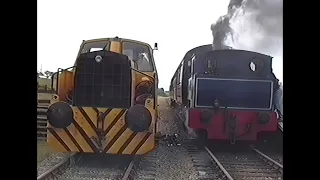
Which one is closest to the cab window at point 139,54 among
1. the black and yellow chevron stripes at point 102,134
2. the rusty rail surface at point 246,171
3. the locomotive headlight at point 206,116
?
the black and yellow chevron stripes at point 102,134

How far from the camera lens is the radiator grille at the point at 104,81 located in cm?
565

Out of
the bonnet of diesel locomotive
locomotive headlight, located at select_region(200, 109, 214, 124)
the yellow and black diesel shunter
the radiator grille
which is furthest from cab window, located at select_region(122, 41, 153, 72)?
locomotive headlight, located at select_region(200, 109, 214, 124)

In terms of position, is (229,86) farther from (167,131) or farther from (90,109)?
(167,131)

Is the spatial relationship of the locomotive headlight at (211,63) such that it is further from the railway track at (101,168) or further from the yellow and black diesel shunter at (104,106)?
the railway track at (101,168)

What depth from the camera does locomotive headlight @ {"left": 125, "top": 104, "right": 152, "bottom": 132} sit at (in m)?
5.30

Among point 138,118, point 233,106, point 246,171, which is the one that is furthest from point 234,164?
point 138,118

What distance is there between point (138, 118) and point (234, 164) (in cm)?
193

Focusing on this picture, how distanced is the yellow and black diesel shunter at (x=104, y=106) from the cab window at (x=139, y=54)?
0.15 ft

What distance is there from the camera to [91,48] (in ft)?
20.7

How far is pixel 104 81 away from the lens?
5.69m

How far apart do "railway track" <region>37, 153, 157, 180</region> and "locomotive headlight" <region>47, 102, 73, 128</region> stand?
52cm
